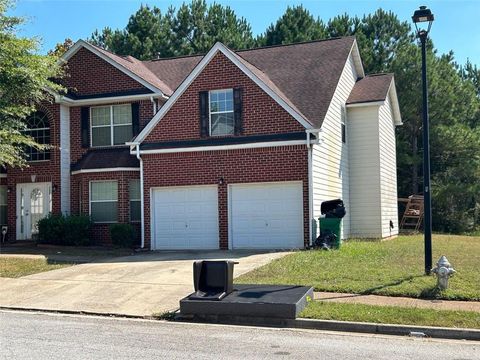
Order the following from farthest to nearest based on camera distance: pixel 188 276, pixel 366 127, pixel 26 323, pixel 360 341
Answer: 1. pixel 366 127
2. pixel 188 276
3. pixel 26 323
4. pixel 360 341

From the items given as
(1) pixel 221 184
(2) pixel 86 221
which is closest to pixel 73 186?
(2) pixel 86 221

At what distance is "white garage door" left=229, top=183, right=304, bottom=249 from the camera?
1773 cm

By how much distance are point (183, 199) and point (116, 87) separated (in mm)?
5716

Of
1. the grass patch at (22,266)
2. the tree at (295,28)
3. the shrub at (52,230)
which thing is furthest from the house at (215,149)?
the tree at (295,28)

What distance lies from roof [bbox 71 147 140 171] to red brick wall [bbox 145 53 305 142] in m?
1.72

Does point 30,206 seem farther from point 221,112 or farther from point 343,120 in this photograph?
point 343,120

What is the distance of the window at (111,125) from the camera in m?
21.6

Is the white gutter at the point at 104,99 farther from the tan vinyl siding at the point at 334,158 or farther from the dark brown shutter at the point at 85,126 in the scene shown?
the tan vinyl siding at the point at 334,158

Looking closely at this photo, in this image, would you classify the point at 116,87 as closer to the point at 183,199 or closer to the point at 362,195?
the point at 183,199

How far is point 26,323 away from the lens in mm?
9359

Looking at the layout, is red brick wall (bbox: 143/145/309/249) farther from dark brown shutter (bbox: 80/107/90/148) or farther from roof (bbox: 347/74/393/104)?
roof (bbox: 347/74/393/104)

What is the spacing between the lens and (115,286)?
1237 cm

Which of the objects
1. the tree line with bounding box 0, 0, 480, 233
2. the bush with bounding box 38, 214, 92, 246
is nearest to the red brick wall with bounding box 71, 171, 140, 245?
the bush with bounding box 38, 214, 92, 246

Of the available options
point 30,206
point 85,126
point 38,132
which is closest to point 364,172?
point 85,126
